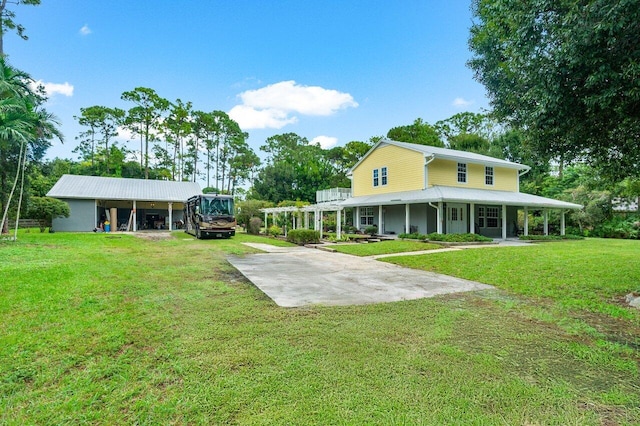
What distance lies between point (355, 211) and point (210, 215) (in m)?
10.5

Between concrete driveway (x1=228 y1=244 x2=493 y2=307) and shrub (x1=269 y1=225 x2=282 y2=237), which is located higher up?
shrub (x1=269 y1=225 x2=282 y2=237)

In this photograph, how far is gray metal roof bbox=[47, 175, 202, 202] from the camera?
24.4 meters

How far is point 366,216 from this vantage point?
76.3ft

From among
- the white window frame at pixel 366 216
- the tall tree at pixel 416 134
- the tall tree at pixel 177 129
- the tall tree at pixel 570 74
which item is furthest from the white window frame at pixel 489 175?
the tall tree at pixel 177 129

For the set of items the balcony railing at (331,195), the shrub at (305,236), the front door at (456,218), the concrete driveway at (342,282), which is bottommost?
the concrete driveway at (342,282)

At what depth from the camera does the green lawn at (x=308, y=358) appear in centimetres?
236

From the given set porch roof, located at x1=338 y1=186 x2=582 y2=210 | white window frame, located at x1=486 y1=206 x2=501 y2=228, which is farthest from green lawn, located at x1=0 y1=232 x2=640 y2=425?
white window frame, located at x1=486 y1=206 x2=501 y2=228

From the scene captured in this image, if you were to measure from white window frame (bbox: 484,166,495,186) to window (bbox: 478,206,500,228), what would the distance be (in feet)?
5.55

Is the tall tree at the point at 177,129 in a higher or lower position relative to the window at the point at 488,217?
higher

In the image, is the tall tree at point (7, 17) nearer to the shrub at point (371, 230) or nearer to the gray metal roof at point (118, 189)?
the gray metal roof at point (118, 189)

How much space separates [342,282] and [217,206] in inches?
536

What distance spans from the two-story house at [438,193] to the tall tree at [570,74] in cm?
1006

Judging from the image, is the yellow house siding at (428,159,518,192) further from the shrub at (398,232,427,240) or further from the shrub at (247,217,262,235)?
the shrub at (247,217,262,235)

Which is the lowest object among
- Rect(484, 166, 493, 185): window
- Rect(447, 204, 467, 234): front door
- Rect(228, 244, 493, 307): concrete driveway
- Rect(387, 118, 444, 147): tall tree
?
Rect(228, 244, 493, 307): concrete driveway
